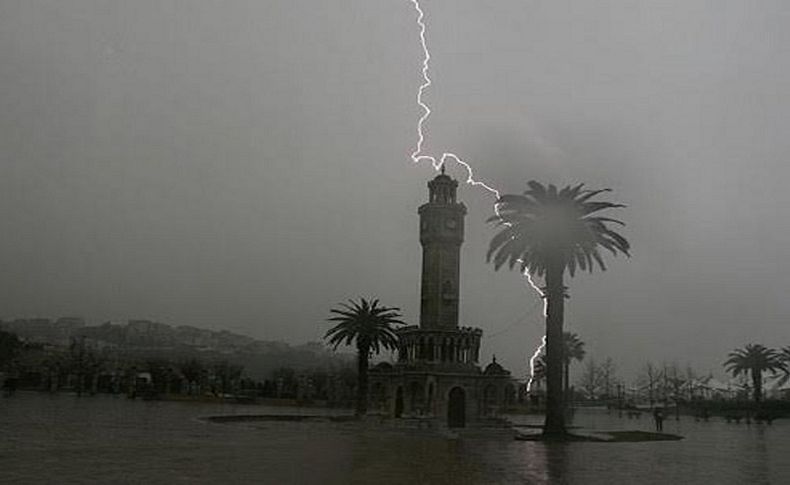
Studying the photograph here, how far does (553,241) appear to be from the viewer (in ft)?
134

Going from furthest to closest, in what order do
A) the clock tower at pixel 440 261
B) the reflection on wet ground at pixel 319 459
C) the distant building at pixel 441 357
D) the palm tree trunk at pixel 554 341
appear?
Result: the clock tower at pixel 440 261 → the distant building at pixel 441 357 → the palm tree trunk at pixel 554 341 → the reflection on wet ground at pixel 319 459

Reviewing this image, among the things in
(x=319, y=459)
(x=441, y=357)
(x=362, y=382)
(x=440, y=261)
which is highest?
→ (x=440, y=261)

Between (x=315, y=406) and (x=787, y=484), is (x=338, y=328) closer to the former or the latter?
(x=315, y=406)

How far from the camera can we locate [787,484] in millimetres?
18672

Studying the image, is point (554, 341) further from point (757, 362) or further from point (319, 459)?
point (757, 362)

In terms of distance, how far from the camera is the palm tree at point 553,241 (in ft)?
134

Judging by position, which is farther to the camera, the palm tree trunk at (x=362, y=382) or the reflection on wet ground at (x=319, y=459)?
the palm tree trunk at (x=362, y=382)

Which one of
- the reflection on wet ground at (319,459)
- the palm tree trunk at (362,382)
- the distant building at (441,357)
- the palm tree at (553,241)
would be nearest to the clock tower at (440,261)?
the distant building at (441,357)

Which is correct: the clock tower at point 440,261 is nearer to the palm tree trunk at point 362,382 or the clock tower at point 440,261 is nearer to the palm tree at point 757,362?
the palm tree trunk at point 362,382

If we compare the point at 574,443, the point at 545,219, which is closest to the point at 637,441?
the point at 574,443

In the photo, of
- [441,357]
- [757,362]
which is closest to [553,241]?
[441,357]

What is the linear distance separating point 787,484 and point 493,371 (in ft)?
132

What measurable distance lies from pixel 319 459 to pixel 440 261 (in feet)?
125

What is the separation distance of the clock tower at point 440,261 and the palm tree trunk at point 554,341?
17935mm
